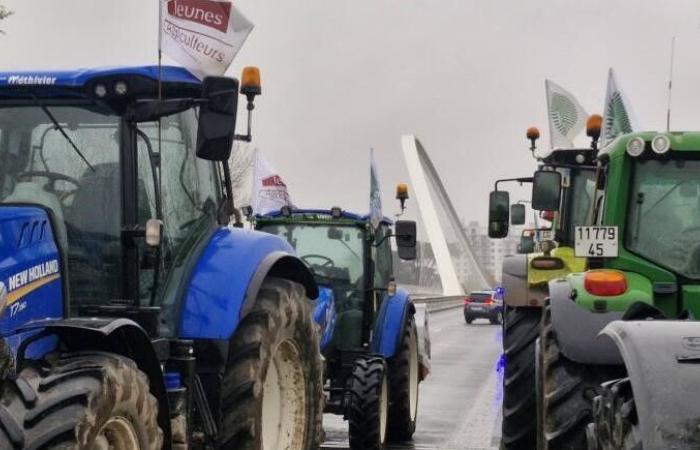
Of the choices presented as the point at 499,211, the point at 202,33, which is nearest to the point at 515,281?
the point at 499,211

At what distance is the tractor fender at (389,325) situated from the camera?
1005 cm

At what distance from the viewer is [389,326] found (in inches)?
403

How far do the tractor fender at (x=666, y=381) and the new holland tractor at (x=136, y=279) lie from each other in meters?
1.90

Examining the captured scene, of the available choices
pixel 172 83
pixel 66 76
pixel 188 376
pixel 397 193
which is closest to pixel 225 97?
pixel 172 83

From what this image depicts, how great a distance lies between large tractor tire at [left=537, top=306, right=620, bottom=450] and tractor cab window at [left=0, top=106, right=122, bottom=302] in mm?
2124

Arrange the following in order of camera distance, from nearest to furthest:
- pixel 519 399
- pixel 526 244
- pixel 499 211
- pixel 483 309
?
pixel 519 399 < pixel 499 211 < pixel 526 244 < pixel 483 309

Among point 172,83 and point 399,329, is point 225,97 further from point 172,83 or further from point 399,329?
point 399,329

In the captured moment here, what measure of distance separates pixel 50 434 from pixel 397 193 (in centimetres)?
849

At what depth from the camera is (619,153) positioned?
547cm

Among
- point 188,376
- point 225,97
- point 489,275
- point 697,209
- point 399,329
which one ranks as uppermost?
point 225,97

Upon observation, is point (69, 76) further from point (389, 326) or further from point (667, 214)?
point (389, 326)

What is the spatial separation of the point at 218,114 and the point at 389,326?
5479 mm

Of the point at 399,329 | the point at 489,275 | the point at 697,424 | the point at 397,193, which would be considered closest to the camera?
the point at 697,424

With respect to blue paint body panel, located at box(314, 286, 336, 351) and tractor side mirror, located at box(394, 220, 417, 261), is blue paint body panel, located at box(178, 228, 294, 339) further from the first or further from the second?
tractor side mirror, located at box(394, 220, 417, 261)
